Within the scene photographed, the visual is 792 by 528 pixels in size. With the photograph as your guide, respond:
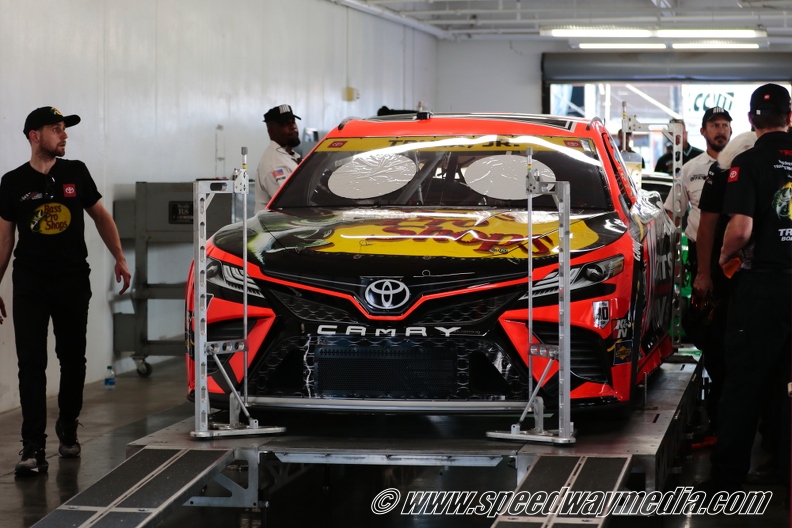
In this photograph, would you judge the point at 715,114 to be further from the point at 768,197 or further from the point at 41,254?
the point at 41,254

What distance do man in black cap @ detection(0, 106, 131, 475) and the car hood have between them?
1.28 meters

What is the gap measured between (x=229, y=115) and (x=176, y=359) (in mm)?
2711

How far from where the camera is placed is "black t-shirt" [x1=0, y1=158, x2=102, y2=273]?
5.70 metres

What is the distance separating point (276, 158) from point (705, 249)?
11.3 ft

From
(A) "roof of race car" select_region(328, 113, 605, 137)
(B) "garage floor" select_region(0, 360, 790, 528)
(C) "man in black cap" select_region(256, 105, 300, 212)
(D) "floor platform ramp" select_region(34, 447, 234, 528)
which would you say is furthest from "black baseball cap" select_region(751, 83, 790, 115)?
(C) "man in black cap" select_region(256, 105, 300, 212)

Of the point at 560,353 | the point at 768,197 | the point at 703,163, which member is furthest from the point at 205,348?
the point at 703,163

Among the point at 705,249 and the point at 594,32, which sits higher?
the point at 594,32

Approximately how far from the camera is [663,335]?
5.79 metres

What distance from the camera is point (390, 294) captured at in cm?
422

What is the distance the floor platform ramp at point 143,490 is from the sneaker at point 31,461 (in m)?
1.68

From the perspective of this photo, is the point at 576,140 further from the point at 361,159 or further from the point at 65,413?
the point at 65,413

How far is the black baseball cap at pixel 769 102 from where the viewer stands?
4.91m

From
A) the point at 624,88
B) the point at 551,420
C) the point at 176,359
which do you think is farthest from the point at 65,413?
the point at 624,88

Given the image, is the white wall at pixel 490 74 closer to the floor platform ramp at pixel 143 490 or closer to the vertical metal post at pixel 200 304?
the vertical metal post at pixel 200 304
